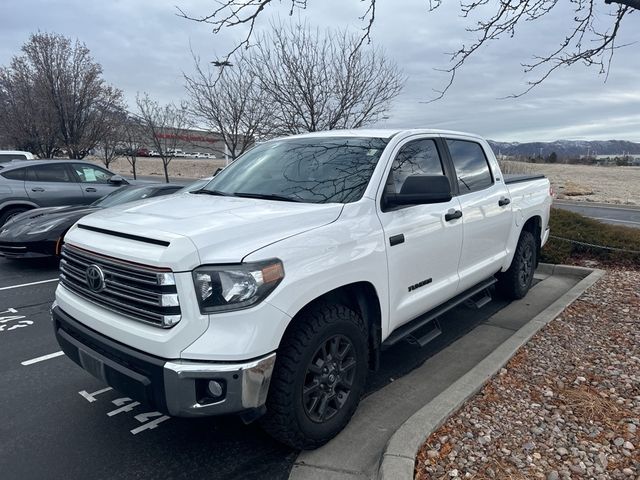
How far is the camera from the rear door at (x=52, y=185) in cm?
972

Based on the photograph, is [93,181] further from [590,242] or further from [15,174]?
[590,242]

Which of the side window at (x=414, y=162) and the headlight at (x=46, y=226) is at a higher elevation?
the side window at (x=414, y=162)

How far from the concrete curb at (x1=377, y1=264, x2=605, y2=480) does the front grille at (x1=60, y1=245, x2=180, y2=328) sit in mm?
1394

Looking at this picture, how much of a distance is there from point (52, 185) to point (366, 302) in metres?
9.03

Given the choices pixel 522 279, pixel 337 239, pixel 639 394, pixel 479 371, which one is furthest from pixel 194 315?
pixel 522 279

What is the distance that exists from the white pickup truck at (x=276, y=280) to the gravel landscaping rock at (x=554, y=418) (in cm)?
67

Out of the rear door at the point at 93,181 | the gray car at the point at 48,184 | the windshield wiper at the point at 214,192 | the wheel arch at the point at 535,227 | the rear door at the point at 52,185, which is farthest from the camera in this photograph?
the rear door at the point at 93,181

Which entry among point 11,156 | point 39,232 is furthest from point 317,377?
point 11,156

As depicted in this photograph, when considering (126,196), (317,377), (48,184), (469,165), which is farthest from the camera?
(48,184)

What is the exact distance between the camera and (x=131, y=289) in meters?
2.54

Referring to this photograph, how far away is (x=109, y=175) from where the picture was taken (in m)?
10.6

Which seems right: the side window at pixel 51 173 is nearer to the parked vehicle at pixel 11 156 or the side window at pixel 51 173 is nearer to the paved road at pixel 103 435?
the parked vehicle at pixel 11 156

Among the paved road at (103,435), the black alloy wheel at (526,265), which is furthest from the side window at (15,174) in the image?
the black alloy wheel at (526,265)

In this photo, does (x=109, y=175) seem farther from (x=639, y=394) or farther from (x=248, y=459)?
(x=639, y=394)
